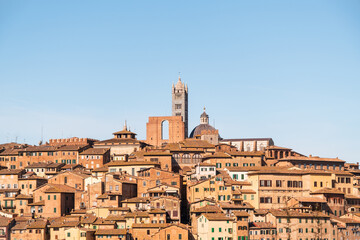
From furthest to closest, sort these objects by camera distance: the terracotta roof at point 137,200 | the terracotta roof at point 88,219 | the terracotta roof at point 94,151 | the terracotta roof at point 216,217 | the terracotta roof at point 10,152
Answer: the terracotta roof at point 10,152 → the terracotta roof at point 94,151 → the terracotta roof at point 137,200 → the terracotta roof at point 88,219 → the terracotta roof at point 216,217

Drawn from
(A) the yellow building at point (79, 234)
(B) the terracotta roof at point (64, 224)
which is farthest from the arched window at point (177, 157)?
(A) the yellow building at point (79, 234)

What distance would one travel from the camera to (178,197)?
251 feet

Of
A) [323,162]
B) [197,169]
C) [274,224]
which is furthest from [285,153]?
[274,224]

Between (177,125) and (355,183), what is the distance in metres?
46.5

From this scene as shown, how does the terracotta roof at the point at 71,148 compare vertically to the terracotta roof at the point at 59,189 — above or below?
above

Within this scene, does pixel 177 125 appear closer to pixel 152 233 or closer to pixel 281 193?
pixel 281 193

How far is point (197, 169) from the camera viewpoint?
274 ft

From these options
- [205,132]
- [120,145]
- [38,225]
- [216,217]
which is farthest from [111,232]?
[205,132]

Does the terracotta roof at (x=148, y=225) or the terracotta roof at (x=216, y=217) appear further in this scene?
the terracotta roof at (x=148, y=225)

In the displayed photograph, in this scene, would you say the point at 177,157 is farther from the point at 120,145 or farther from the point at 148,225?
the point at 148,225

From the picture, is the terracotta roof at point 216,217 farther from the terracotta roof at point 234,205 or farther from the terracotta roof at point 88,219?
the terracotta roof at point 88,219

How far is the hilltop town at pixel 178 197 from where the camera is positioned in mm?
71062

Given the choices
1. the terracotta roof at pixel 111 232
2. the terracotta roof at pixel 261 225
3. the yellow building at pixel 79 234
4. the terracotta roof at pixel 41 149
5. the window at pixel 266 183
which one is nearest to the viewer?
the terracotta roof at pixel 111 232

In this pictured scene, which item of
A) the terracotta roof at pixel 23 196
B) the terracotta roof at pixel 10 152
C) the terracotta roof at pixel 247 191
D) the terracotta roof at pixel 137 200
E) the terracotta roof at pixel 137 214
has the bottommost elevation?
the terracotta roof at pixel 137 214
